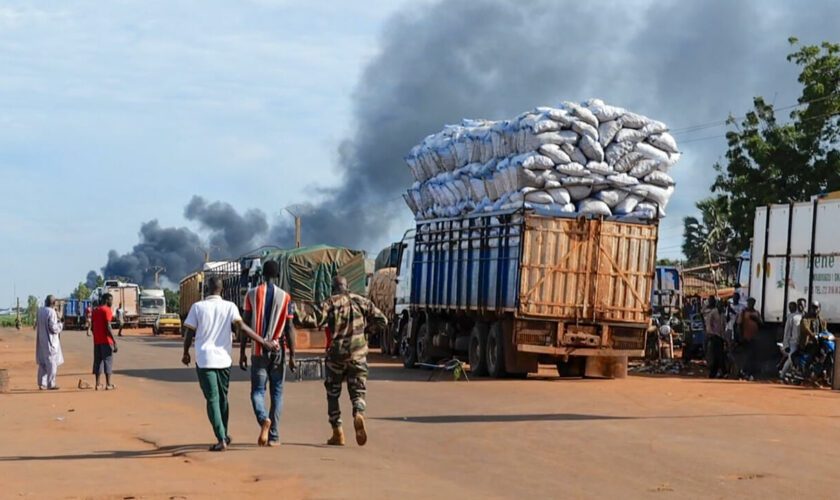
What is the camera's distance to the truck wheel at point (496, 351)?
22984mm

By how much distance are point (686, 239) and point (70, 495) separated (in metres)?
66.1

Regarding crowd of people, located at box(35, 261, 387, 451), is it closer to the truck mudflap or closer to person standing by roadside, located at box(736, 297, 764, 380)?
the truck mudflap

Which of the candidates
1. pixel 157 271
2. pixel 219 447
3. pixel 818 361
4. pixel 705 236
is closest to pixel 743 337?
pixel 818 361

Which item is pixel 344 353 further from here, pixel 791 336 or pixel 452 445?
pixel 791 336

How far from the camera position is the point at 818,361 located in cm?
2334

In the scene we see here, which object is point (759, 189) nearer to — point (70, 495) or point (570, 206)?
point (570, 206)

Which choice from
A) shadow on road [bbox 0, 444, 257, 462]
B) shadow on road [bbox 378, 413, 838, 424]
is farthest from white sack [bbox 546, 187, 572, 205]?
shadow on road [bbox 0, 444, 257, 462]

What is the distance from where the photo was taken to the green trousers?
40.7ft

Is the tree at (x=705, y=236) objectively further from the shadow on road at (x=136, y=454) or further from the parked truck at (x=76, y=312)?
the shadow on road at (x=136, y=454)

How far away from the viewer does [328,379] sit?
13.0 meters

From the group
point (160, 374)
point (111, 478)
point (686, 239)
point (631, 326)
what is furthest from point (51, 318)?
point (686, 239)

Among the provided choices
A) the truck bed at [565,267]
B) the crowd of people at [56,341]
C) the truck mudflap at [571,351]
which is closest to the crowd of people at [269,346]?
the truck bed at [565,267]

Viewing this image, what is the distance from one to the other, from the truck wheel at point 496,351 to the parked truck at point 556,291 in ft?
0.06

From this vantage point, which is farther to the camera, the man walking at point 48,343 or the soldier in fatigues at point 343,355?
the man walking at point 48,343
